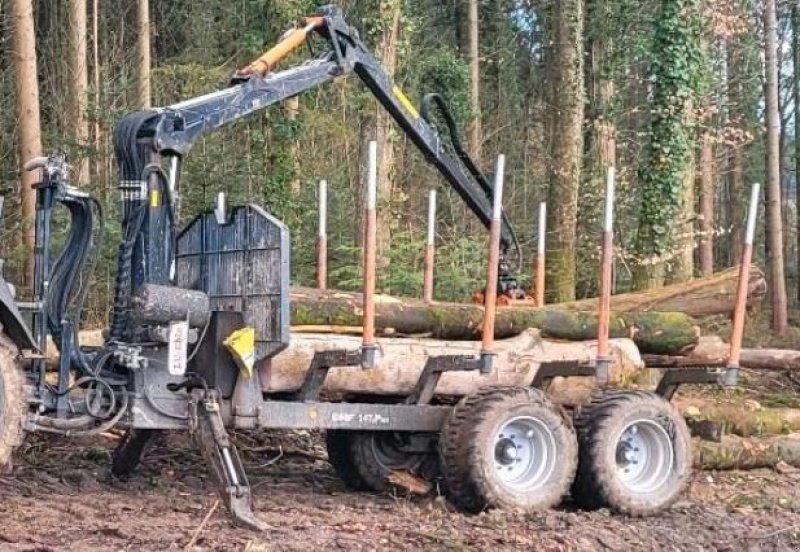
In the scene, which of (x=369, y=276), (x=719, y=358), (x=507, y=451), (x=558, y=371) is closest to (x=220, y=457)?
(x=369, y=276)

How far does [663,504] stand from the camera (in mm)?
9141

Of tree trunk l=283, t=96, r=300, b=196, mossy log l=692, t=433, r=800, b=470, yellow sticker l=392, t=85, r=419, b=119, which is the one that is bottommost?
mossy log l=692, t=433, r=800, b=470

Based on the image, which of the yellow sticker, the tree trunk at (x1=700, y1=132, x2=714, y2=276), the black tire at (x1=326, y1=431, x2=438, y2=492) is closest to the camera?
the black tire at (x1=326, y1=431, x2=438, y2=492)

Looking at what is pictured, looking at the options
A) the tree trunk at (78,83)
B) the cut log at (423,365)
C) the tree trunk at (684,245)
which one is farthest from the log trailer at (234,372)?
the tree trunk at (78,83)

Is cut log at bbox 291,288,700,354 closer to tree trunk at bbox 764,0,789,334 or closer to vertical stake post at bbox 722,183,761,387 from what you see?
vertical stake post at bbox 722,183,761,387

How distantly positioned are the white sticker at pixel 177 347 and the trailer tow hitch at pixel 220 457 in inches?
12.7

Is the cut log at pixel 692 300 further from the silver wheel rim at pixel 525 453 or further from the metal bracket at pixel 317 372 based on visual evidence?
the metal bracket at pixel 317 372

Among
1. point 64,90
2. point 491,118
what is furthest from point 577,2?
point 491,118

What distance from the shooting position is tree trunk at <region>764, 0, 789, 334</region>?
83.1ft

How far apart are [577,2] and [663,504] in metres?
13.7

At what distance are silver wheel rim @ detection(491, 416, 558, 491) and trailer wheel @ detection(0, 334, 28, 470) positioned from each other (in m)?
3.46

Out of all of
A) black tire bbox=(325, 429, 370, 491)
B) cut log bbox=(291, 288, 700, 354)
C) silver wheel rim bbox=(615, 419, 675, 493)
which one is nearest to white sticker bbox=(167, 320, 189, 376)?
cut log bbox=(291, 288, 700, 354)

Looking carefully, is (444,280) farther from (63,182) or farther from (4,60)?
(63,182)

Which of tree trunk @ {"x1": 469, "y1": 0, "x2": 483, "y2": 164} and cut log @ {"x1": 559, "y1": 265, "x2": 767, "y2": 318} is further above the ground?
tree trunk @ {"x1": 469, "y1": 0, "x2": 483, "y2": 164}
